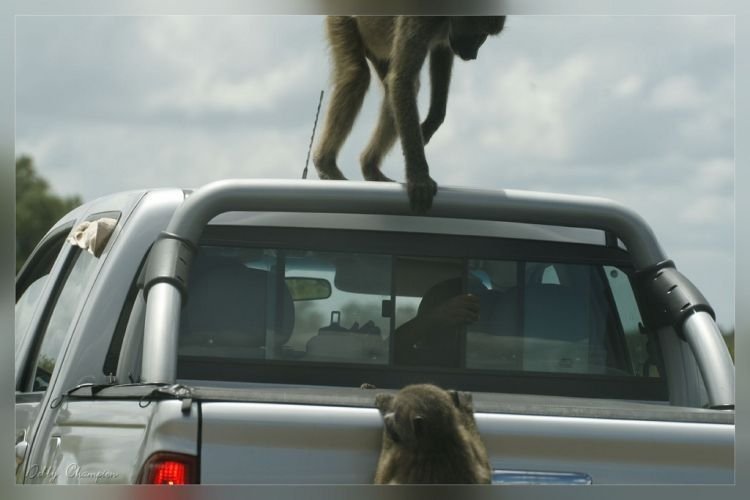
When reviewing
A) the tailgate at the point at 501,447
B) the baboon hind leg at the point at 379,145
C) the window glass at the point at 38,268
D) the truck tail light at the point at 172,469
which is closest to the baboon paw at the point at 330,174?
the baboon hind leg at the point at 379,145

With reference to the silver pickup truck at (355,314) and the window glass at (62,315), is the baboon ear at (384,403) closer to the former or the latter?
the silver pickup truck at (355,314)

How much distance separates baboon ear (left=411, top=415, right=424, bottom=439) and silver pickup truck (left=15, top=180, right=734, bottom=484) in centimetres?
14

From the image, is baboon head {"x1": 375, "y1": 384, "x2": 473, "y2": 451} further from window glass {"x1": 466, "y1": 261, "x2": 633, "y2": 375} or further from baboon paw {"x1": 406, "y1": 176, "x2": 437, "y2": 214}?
window glass {"x1": 466, "y1": 261, "x2": 633, "y2": 375}

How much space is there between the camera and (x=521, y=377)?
3.35 m

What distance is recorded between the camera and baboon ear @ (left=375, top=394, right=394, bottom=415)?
2.30m

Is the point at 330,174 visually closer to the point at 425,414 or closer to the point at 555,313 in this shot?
the point at 555,313

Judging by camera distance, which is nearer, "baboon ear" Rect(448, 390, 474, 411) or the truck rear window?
"baboon ear" Rect(448, 390, 474, 411)

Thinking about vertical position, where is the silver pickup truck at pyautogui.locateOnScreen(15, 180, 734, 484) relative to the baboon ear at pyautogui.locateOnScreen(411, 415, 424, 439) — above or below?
above

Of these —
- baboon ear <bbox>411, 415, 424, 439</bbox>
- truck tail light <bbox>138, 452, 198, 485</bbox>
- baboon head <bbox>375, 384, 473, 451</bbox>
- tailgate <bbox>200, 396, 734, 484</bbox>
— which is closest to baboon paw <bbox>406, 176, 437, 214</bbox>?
baboon head <bbox>375, 384, 473, 451</bbox>

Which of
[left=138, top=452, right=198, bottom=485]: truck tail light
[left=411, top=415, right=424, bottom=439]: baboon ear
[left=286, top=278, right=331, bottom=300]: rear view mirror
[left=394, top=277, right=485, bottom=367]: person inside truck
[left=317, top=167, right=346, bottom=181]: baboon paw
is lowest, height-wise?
[left=138, top=452, right=198, bottom=485]: truck tail light

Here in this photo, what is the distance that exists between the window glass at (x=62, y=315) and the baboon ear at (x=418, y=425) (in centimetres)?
125

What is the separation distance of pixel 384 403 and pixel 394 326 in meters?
0.94

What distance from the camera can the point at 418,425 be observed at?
247 centimetres

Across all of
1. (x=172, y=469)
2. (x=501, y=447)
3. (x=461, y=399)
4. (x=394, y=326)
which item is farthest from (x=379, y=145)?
(x=172, y=469)
